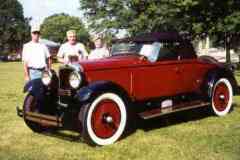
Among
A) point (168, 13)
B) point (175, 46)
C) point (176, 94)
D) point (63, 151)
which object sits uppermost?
point (168, 13)

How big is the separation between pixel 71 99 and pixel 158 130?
1.90 meters

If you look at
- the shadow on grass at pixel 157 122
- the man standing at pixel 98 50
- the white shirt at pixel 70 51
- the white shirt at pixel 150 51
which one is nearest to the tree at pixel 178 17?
the shadow on grass at pixel 157 122

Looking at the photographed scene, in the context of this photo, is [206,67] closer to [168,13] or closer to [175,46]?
[175,46]

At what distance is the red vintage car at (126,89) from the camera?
23.4ft

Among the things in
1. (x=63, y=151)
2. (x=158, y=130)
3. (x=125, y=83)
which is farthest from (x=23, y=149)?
(x=158, y=130)

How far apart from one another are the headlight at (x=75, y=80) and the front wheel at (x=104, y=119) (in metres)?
0.38

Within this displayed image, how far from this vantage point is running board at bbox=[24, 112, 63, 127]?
22.9 feet

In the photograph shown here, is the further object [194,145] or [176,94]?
[176,94]

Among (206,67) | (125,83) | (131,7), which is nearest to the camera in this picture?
(125,83)

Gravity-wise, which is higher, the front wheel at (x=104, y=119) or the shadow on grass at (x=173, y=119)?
the front wheel at (x=104, y=119)

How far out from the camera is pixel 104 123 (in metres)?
7.28

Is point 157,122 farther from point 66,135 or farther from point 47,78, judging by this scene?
point 47,78

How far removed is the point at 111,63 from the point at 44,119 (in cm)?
139

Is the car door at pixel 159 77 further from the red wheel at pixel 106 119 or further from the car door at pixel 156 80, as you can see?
the red wheel at pixel 106 119
